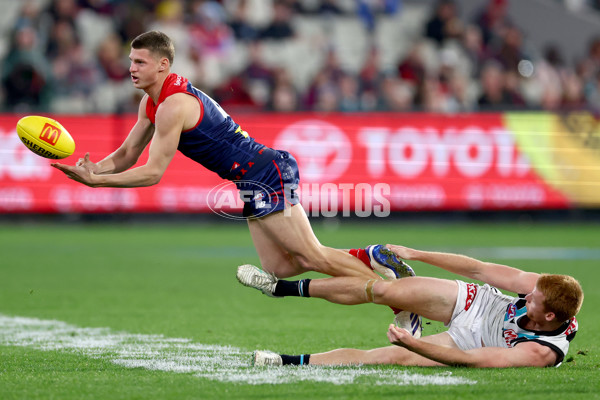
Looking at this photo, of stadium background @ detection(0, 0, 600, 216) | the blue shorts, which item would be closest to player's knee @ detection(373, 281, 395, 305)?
the blue shorts

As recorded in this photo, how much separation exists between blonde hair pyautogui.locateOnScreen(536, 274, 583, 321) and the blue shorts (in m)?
2.12

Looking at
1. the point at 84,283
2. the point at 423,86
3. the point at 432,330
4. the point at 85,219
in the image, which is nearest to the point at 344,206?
the point at 423,86

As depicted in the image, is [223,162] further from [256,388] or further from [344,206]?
[344,206]

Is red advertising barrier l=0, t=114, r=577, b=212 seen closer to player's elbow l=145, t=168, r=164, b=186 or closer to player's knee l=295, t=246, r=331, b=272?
player's knee l=295, t=246, r=331, b=272

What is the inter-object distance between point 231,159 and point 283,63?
47.6 ft

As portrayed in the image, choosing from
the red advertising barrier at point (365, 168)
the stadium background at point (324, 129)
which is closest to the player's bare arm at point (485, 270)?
the stadium background at point (324, 129)

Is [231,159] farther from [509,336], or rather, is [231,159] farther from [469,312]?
[509,336]

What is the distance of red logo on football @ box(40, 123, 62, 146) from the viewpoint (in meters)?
7.42

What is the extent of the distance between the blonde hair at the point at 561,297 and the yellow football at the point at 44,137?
3.81 metres

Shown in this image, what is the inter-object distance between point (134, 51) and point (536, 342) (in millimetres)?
3651

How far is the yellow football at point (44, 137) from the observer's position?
7.38m

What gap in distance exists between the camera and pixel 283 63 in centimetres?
2159

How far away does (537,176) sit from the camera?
19547mm

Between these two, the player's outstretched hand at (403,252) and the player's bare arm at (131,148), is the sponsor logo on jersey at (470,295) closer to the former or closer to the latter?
the player's outstretched hand at (403,252)
